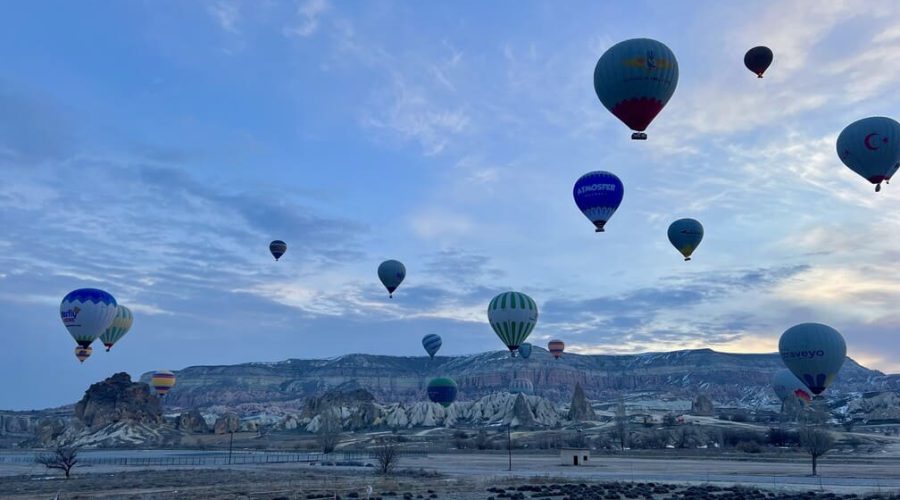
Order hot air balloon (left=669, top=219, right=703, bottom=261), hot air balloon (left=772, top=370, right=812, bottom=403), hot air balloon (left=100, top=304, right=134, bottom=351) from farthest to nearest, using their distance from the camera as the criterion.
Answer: hot air balloon (left=772, top=370, right=812, bottom=403) → hot air balloon (left=100, top=304, right=134, bottom=351) → hot air balloon (left=669, top=219, right=703, bottom=261)

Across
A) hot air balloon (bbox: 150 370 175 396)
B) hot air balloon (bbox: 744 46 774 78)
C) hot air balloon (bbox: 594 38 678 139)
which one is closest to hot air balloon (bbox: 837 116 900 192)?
hot air balloon (bbox: 744 46 774 78)

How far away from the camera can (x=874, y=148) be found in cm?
5206

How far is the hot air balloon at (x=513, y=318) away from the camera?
73.5 m

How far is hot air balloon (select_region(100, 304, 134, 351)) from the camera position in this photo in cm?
9094

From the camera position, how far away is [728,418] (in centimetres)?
18325

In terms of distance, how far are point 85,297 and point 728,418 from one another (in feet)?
521

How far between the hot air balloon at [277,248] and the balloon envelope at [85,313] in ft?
86.0

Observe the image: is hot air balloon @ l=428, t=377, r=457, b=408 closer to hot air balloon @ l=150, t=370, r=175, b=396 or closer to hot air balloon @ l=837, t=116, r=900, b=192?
hot air balloon @ l=150, t=370, r=175, b=396

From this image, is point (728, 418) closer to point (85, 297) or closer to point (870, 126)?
point (870, 126)

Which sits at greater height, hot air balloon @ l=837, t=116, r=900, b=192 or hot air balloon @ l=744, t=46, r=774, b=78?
hot air balloon @ l=744, t=46, r=774, b=78

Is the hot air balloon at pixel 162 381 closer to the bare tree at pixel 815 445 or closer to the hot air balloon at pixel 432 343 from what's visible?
the hot air balloon at pixel 432 343

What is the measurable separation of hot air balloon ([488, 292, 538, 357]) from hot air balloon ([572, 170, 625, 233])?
555 inches

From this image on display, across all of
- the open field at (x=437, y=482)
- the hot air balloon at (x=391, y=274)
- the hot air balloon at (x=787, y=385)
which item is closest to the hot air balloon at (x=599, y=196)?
the open field at (x=437, y=482)

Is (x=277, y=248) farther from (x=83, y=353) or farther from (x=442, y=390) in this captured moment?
(x=442, y=390)
